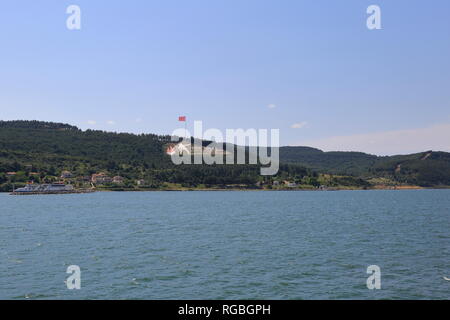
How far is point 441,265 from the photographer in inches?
2016

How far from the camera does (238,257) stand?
2219 inches

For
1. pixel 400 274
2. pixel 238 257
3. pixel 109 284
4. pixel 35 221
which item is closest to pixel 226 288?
pixel 109 284

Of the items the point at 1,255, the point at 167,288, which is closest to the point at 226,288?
the point at 167,288

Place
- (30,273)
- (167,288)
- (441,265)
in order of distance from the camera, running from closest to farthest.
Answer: (167,288) < (30,273) < (441,265)

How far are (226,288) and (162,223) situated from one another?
212 feet

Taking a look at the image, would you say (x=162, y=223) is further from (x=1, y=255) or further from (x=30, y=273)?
(x=30, y=273)

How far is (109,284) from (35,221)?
75.7 meters
